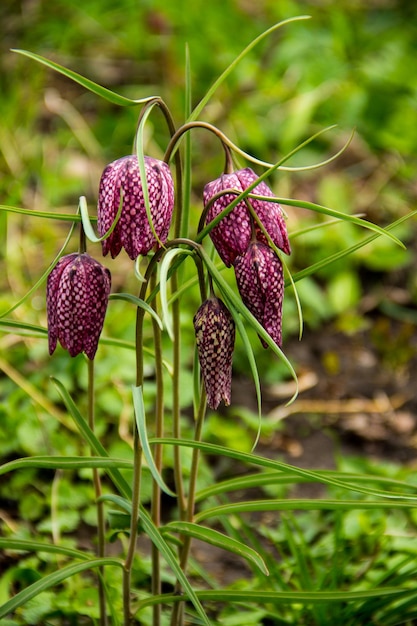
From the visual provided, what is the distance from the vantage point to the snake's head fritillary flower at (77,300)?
1.19 meters

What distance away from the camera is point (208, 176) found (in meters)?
3.21

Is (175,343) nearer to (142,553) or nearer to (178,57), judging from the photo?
(142,553)

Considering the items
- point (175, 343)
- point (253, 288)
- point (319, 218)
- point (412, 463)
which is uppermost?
point (253, 288)

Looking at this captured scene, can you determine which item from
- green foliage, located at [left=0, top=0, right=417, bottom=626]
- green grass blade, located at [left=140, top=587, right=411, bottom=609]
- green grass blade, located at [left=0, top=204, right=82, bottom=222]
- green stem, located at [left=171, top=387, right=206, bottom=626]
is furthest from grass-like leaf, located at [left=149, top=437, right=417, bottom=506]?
green grass blade, located at [left=0, top=204, right=82, bottom=222]

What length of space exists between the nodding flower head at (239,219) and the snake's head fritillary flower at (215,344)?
0.25ft

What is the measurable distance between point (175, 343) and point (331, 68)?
2.49 metres

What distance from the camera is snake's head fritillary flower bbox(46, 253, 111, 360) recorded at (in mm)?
1188

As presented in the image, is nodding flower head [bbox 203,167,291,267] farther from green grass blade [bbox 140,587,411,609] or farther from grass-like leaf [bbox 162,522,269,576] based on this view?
green grass blade [bbox 140,587,411,609]

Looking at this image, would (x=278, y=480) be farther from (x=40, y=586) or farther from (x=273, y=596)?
(x=40, y=586)

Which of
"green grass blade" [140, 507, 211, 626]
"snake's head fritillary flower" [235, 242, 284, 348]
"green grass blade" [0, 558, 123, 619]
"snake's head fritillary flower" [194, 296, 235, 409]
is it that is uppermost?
"snake's head fritillary flower" [235, 242, 284, 348]

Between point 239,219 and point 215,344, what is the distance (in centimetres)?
17

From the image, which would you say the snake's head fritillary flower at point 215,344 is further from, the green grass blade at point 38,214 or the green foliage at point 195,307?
the green grass blade at point 38,214

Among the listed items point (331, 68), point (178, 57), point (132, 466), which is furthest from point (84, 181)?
point (132, 466)

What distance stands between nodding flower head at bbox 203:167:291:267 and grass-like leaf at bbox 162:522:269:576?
14.7 inches
